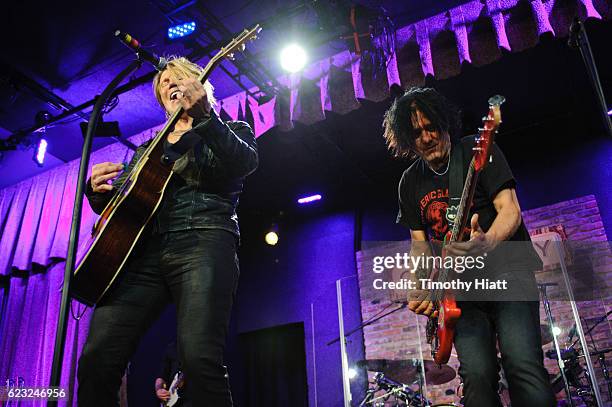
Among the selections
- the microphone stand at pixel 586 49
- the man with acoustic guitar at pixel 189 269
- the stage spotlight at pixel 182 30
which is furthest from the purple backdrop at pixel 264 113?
the man with acoustic guitar at pixel 189 269

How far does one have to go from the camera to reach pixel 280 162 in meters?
7.87

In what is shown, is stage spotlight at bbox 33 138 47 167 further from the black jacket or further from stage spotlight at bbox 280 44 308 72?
the black jacket

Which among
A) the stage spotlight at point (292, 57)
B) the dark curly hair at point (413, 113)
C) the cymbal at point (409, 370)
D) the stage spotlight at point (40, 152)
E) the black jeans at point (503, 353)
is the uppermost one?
the stage spotlight at point (292, 57)

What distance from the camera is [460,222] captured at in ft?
6.98

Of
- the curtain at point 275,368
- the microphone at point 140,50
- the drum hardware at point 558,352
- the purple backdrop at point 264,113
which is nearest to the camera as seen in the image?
the microphone at point 140,50

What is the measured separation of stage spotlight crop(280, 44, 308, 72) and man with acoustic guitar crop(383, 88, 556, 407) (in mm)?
2915

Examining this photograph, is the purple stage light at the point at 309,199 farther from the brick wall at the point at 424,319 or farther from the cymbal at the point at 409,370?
the cymbal at the point at 409,370

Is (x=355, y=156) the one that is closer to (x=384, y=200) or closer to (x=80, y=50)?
(x=384, y=200)

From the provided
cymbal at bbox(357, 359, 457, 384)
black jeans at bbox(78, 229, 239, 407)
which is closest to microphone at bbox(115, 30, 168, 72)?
black jeans at bbox(78, 229, 239, 407)

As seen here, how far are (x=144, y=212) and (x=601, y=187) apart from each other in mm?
6442

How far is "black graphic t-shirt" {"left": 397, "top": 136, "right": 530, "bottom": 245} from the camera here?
86.6 inches

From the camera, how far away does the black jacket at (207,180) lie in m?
1.97

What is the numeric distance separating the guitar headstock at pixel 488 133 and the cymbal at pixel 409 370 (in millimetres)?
4174

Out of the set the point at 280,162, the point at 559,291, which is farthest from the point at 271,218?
the point at 559,291
